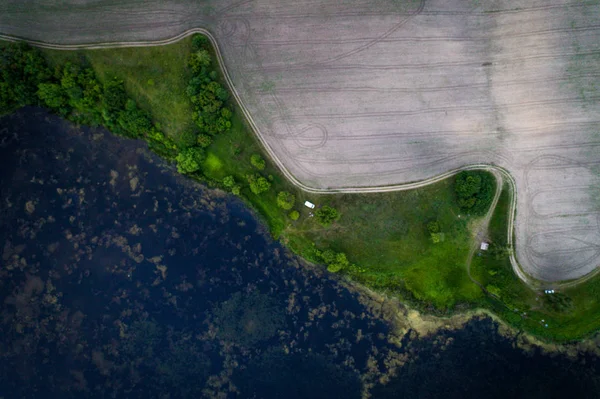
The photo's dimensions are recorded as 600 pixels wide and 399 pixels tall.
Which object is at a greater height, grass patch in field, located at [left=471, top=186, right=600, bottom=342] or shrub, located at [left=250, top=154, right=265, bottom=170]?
shrub, located at [left=250, top=154, right=265, bottom=170]

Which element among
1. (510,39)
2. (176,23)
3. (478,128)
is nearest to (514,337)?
(478,128)

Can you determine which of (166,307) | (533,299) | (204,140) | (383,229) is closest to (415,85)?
(383,229)

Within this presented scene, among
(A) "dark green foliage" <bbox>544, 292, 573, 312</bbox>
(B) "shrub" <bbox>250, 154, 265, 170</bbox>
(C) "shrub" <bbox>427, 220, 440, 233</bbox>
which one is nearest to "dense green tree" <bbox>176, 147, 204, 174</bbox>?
(B) "shrub" <bbox>250, 154, 265, 170</bbox>

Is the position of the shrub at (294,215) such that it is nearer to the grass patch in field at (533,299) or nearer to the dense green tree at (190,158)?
the dense green tree at (190,158)

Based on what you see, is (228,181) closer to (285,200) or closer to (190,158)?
(190,158)

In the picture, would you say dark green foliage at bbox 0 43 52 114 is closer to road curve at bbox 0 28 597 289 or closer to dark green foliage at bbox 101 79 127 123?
road curve at bbox 0 28 597 289

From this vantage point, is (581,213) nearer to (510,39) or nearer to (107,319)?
(510,39)

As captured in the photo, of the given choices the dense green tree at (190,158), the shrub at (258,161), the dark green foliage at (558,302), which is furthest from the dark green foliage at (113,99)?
the dark green foliage at (558,302)
